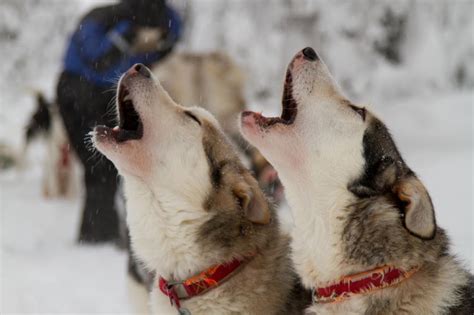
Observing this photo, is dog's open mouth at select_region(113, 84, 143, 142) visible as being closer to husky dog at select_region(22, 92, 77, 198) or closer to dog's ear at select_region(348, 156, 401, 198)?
dog's ear at select_region(348, 156, 401, 198)

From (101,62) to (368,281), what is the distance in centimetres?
442

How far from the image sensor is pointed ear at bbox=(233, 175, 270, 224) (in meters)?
3.16

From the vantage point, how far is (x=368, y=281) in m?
2.83

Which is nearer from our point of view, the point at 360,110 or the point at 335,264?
the point at 335,264

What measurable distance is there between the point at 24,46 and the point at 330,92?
17.4 meters

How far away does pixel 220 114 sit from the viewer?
895 centimetres

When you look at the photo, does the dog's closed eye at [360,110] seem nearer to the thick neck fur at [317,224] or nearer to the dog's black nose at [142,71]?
the thick neck fur at [317,224]

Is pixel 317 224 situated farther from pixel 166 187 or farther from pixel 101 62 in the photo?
pixel 101 62

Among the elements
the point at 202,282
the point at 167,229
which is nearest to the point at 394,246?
the point at 202,282

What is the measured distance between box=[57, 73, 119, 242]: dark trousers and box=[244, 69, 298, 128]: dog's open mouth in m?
3.49

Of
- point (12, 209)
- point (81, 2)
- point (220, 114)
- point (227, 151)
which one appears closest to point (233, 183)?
point (227, 151)

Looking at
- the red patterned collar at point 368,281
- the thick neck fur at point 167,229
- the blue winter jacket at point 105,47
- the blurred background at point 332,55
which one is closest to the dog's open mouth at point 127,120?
the thick neck fur at point 167,229

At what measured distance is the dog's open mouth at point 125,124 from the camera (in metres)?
3.24

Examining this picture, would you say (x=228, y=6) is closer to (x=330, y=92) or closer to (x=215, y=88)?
(x=215, y=88)
